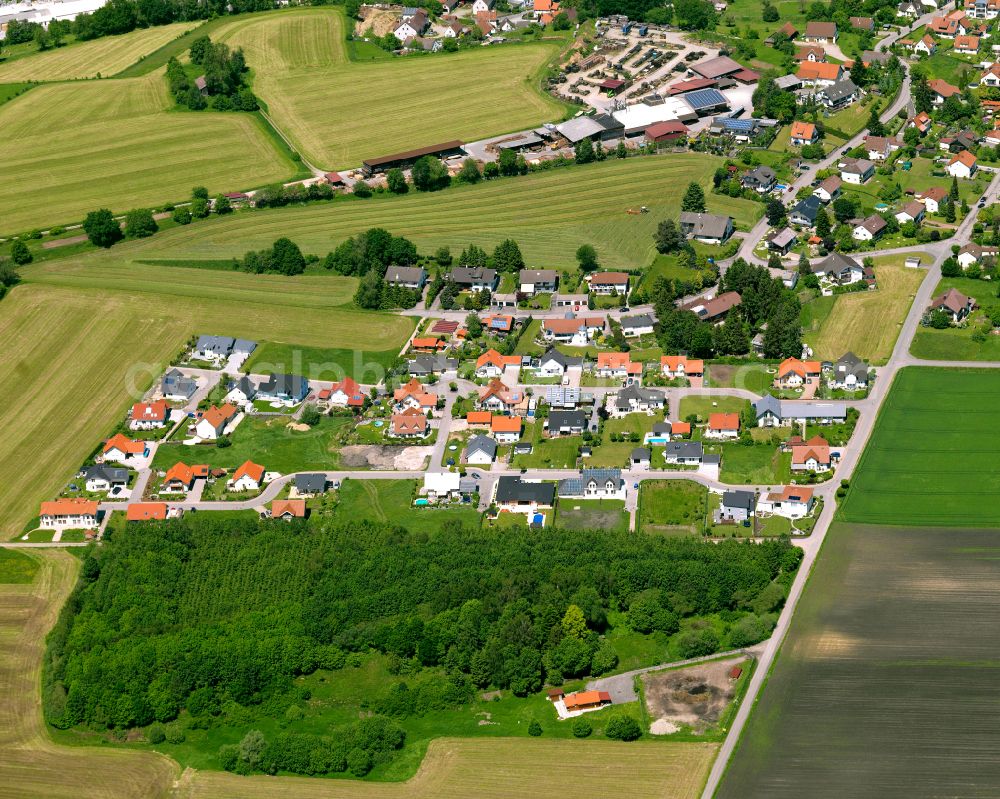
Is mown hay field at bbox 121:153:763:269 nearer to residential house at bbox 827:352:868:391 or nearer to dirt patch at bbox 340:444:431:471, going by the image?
residential house at bbox 827:352:868:391

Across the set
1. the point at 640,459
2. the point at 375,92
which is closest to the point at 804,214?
the point at 640,459

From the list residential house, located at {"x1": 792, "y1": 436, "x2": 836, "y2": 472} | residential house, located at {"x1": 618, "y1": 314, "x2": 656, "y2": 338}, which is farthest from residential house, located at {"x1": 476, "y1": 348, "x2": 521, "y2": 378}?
residential house, located at {"x1": 792, "y1": 436, "x2": 836, "y2": 472}

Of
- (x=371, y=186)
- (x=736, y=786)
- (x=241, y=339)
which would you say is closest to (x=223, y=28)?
(x=371, y=186)

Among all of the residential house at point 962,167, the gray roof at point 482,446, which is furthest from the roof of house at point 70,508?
the residential house at point 962,167

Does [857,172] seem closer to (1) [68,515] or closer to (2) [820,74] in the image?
(2) [820,74]

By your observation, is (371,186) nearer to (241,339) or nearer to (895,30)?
(241,339)

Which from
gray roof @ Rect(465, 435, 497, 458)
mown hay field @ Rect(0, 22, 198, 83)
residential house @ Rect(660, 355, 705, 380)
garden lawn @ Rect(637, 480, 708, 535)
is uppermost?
mown hay field @ Rect(0, 22, 198, 83)
